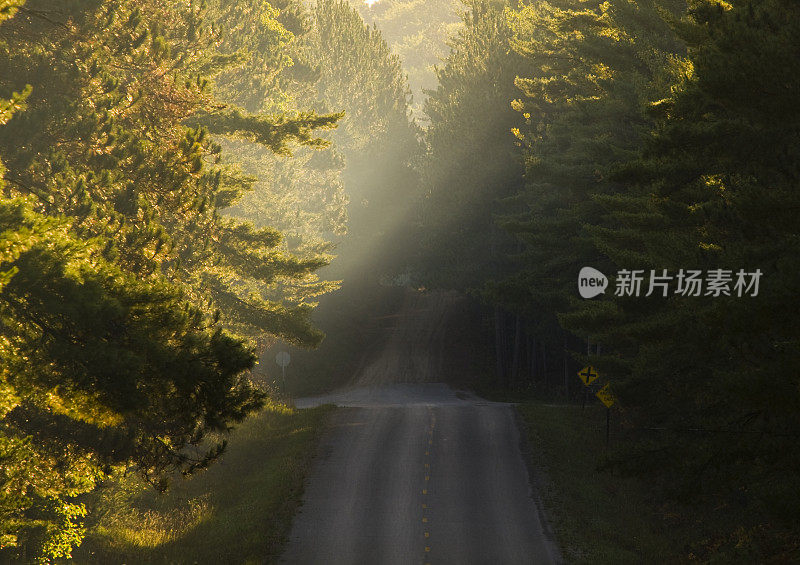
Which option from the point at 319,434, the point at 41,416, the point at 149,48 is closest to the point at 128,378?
the point at 41,416

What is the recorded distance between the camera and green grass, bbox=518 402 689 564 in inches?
758

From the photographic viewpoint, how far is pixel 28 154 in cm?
1562

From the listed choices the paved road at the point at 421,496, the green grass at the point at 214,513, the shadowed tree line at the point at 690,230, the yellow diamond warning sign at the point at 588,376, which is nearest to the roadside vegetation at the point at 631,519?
the shadowed tree line at the point at 690,230

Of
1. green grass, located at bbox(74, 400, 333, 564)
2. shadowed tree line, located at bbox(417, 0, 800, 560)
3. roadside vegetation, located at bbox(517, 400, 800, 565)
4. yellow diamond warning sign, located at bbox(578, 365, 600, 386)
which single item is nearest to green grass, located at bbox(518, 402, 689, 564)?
roadside vegetation, located at bbox(517, 400, 800, 565)

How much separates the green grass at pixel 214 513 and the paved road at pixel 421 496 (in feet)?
2.48

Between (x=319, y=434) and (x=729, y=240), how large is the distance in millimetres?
19374

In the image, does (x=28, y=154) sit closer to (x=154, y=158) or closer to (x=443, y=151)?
(x=154, y=158)

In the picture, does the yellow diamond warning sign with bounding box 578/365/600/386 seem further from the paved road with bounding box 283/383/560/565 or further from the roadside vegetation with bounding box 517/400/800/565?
the paved road with bounding box 283/383/560/565

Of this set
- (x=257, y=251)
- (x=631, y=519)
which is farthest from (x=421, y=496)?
(x=257, y=251)

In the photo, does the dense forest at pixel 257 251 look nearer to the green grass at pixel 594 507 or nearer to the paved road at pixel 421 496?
the green grass at pixel 594 507

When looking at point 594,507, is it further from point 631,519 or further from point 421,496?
point 421,496

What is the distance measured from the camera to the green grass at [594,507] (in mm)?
19250

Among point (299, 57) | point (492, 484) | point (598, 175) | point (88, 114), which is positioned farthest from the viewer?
point (299, 57)

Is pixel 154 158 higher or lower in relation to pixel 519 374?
higher
